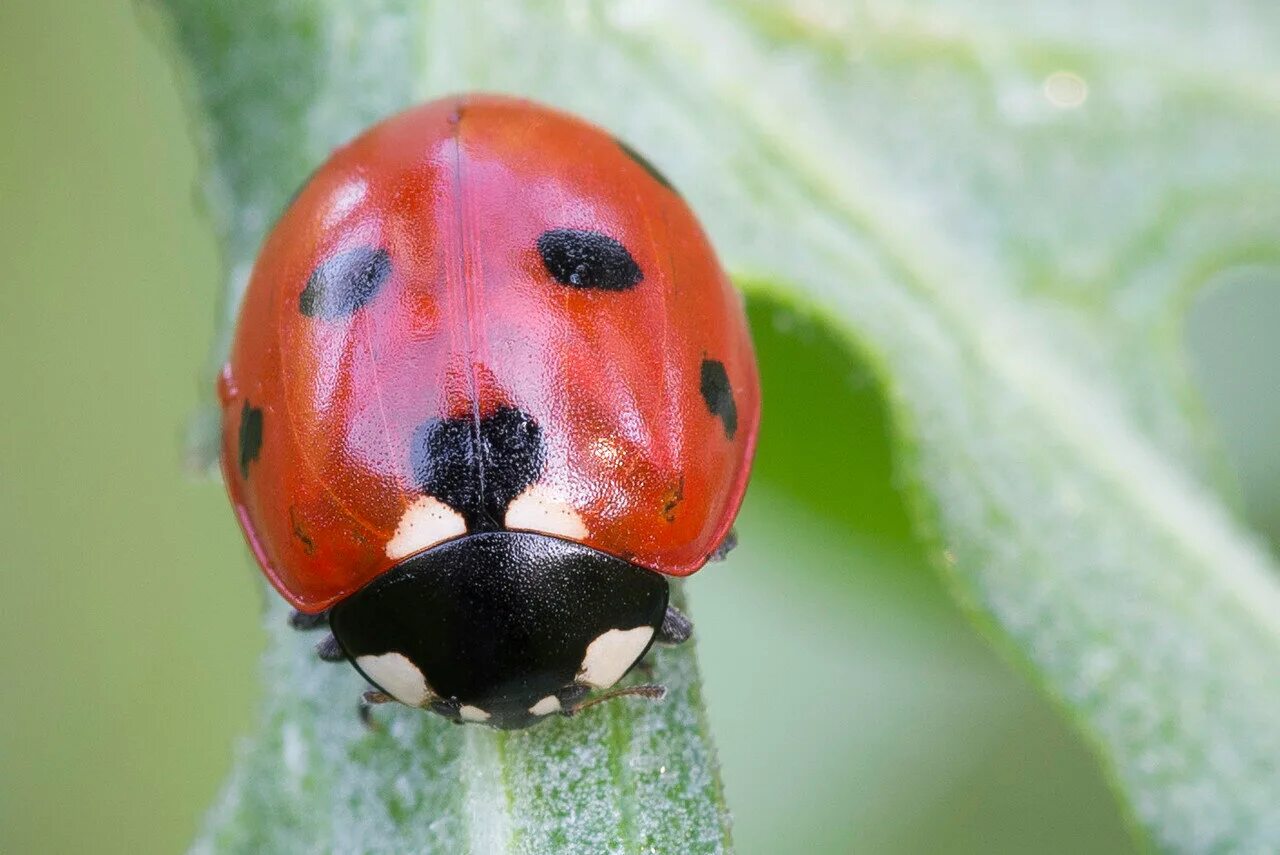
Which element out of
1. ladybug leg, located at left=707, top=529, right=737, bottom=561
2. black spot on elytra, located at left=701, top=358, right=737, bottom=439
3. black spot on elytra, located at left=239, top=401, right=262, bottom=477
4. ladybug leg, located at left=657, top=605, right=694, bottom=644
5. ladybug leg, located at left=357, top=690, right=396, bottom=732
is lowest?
ladybug leg, located at left=357, top=690, right=396, bottom=732

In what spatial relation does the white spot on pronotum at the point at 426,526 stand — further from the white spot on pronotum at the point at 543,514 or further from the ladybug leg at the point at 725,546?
the ladybug leg at the point at 725,546

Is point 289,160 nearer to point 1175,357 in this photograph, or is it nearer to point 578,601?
point 578,601

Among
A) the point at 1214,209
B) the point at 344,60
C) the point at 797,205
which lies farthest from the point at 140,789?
the point at 1214,209

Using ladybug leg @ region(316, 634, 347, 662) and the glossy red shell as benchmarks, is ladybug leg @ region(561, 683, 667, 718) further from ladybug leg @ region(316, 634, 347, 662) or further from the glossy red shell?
ladybug leg @ region(316, 634, 347, 662)

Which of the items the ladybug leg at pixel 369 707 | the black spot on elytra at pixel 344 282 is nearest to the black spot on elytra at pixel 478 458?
the black spot on elytra at pixel 344 282

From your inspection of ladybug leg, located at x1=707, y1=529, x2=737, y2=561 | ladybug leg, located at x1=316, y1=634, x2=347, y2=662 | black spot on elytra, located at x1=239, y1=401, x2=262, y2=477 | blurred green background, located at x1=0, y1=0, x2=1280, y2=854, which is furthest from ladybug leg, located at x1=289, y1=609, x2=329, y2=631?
blurred green background, located at x1=0, y1=0, x2=1280, y2=854

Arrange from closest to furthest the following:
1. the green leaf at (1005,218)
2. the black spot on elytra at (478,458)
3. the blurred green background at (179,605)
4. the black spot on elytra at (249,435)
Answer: the black spot on elytra at (478,458) → the black spot on elytra at (249,435) → the green leaf at (1005,218) → the blurred green background at (179,605)
